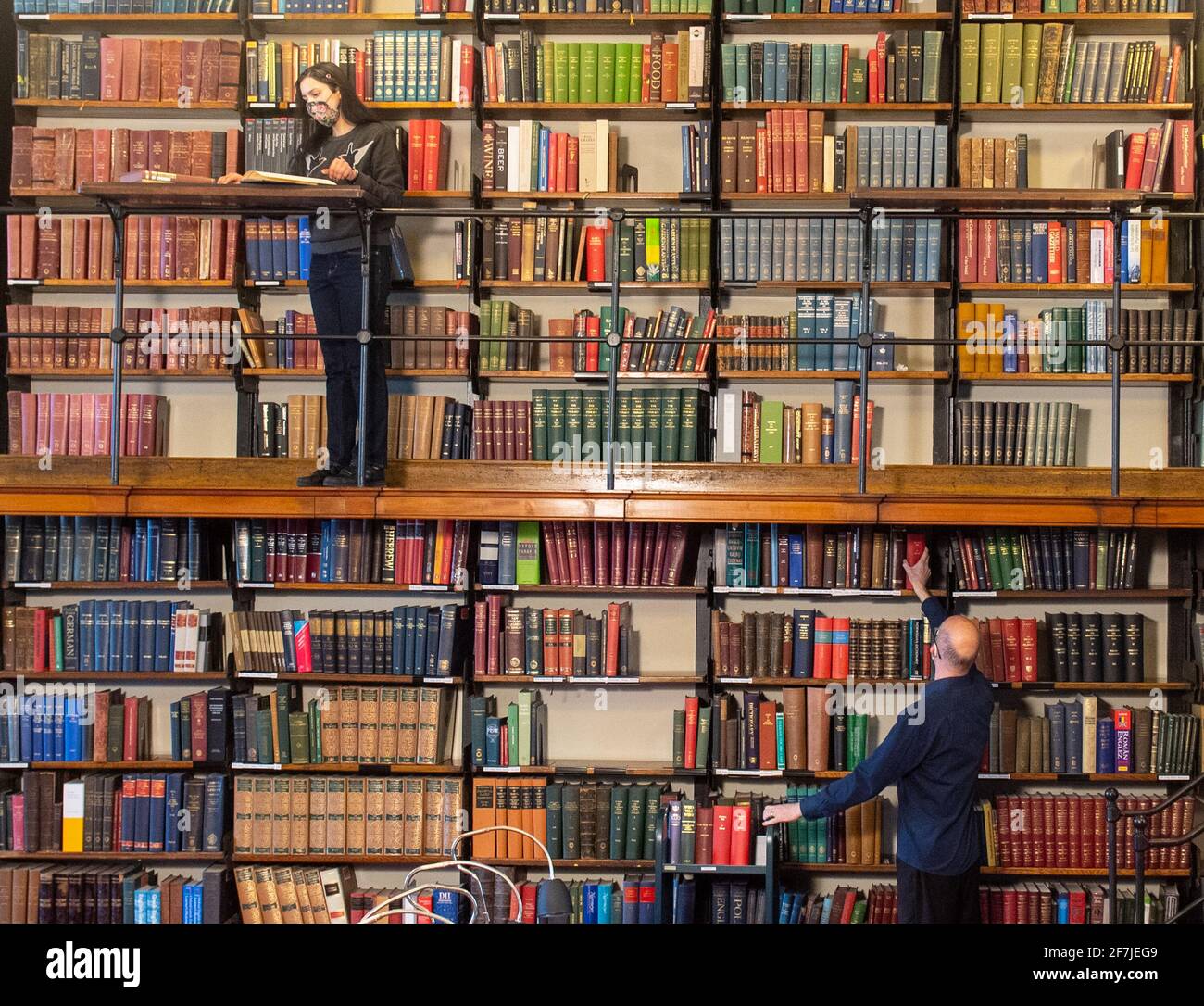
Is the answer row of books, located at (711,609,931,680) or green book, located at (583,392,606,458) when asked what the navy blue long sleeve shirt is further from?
green book, located at (583,392,606,458)

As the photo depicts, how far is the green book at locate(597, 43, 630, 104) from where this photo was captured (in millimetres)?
5109

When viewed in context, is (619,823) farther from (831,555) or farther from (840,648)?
(831,555)

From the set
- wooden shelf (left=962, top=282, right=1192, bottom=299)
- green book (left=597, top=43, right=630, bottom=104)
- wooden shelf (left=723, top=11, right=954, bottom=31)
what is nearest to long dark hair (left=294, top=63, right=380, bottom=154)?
green book (left=597, top=43, right=630, bottom=104)

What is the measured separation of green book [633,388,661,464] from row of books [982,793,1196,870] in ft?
5.86

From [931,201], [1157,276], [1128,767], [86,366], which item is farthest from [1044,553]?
[86,366]

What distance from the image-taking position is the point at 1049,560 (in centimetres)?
484

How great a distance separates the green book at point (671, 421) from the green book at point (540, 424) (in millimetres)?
445

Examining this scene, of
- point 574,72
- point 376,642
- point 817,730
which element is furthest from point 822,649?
point 574,72

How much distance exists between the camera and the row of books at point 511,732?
4910 millimetres

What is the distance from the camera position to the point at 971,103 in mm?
5031

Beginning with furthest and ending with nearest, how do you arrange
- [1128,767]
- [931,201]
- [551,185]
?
[551,185]
[1128,767]
[931,201]

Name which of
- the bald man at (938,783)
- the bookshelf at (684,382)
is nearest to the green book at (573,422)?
the bookshelf at (684,382)

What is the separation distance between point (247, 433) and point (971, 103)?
122 inches

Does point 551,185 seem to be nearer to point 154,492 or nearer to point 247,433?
point 247,433
